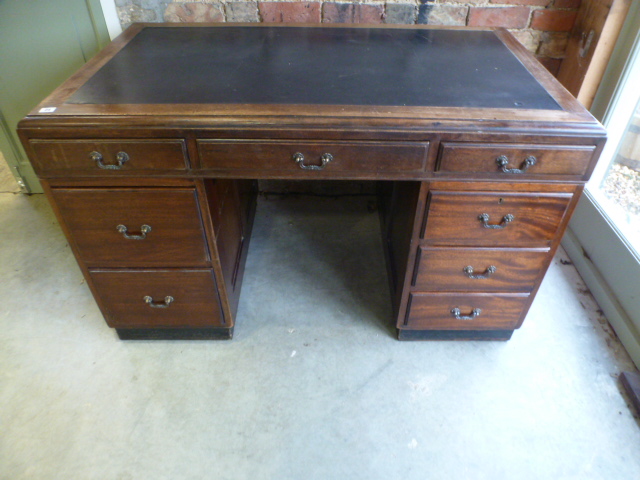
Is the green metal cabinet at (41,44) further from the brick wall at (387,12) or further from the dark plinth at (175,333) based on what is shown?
the dark plinth at (175,333)

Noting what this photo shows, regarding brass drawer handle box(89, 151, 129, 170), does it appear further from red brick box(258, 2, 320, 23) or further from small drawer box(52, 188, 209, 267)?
red brick box(258, 2, 320, 23)

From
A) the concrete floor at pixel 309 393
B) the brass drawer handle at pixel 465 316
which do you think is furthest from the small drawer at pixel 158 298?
the brass drawer handle at pixel 465 316

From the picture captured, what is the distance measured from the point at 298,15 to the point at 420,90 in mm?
729

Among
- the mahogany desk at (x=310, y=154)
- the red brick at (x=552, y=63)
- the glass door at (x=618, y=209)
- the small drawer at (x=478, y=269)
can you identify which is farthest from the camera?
the red brick at (x=552, y=63)

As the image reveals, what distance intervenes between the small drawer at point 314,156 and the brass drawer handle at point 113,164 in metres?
0.18

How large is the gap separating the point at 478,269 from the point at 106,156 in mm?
1033

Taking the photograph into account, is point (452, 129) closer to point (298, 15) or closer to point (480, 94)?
point (480, 94)

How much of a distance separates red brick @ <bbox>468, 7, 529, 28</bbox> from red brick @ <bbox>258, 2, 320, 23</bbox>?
56 centimetres

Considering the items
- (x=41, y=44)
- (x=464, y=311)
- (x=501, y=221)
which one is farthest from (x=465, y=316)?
(x=41, y=44)

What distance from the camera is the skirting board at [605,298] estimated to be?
147 cm

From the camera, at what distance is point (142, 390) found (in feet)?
4.53

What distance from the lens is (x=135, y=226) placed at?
1.22 metres

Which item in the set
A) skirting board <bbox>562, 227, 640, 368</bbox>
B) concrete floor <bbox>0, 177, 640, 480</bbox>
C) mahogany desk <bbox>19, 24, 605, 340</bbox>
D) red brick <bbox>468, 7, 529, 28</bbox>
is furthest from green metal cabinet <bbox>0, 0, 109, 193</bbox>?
skirting board <bbox>562, 227, 640, 368</bbox>

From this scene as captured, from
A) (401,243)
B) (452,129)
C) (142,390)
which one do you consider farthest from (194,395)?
(452,129)
